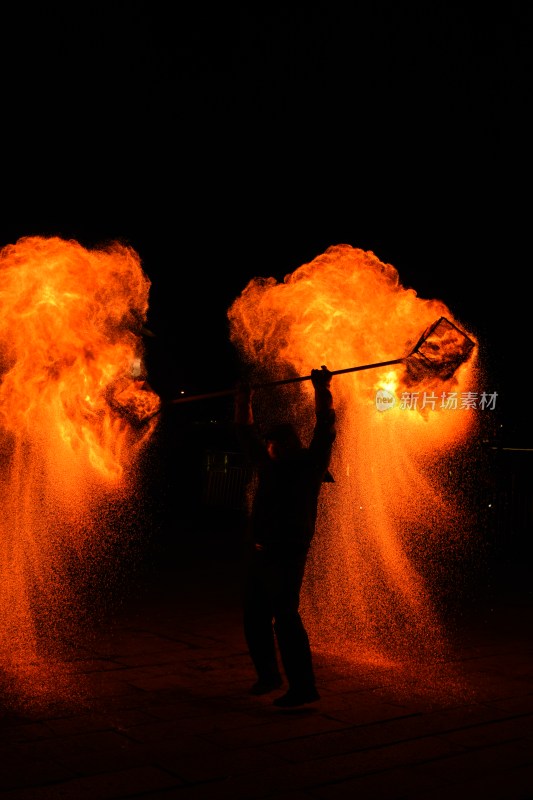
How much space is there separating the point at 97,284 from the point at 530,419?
32.6 feet

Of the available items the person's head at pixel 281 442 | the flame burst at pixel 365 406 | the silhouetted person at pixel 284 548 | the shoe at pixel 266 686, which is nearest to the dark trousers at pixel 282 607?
the silhouetted person at pixel 284 548

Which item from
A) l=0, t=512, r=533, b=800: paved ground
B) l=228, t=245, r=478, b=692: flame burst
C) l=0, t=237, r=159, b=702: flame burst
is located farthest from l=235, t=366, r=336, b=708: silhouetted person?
l=0, t=237, r=159, b=702: flame burst

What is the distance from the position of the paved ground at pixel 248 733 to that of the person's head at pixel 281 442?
1.46 m

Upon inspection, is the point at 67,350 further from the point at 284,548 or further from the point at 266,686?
the point at 266,686

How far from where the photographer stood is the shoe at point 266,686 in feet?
16.8

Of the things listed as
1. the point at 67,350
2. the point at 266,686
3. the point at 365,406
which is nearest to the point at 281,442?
the point at 266,686

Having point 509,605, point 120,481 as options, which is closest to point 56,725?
point 509,605

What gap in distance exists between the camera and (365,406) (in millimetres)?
14477

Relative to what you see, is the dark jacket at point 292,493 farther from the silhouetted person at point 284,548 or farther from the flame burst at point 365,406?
the flame burst at point 365,406

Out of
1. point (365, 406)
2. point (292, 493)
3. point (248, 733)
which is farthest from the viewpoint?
point (365, 406)

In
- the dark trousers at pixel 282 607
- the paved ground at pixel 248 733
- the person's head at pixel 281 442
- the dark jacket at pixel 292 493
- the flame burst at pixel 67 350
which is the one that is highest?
the flame burst at pixel 67 350

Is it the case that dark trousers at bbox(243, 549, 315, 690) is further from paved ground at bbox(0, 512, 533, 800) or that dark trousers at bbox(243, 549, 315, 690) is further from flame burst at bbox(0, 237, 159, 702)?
flame burst at bbox(0, 237, 159, 702)

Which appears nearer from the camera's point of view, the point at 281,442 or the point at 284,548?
the point at 284,548

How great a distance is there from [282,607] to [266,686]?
0.60 meters
